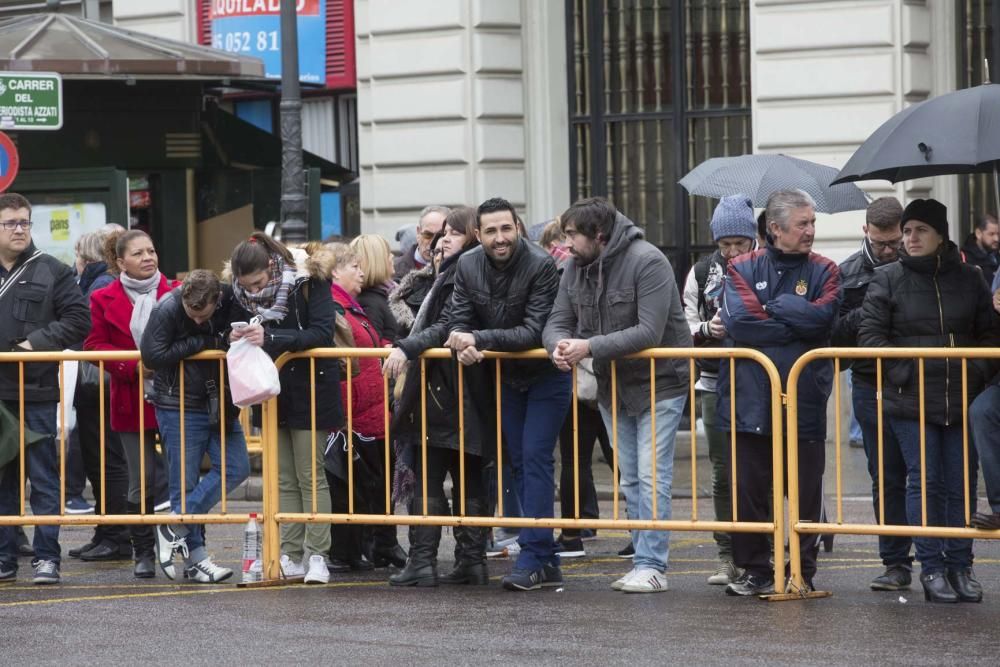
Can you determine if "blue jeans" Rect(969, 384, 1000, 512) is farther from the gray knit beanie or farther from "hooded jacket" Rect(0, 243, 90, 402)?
"hooded jacket" Rect(0, 243, 90, 402)

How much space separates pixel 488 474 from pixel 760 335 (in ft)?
5.66

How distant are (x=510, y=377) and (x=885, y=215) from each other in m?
2.00

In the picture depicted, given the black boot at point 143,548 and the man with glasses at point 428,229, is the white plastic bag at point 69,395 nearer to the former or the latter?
the black boot at point 143,548

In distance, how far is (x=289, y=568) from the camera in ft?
31.1

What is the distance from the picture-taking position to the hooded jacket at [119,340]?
1004 cm

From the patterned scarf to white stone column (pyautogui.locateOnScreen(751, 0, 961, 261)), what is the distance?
796 cm

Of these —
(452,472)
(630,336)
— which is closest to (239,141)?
(452,472)

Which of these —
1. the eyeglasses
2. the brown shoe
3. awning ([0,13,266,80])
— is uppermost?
awning ([0,13,266,80])

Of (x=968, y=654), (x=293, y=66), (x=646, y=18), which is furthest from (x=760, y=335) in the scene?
(x=646, y=18)

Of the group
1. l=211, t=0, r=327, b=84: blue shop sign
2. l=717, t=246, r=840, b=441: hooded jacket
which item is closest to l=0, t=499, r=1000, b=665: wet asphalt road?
l=717, t=246, r=840, b=441: hooded jacket

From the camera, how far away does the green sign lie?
14.2 meters

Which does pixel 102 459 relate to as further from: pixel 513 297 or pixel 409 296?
pixel 513 297

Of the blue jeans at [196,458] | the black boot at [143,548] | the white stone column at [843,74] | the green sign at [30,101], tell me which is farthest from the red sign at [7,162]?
the white stone column at [843,74]

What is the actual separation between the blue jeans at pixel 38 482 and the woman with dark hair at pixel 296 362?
115cm
